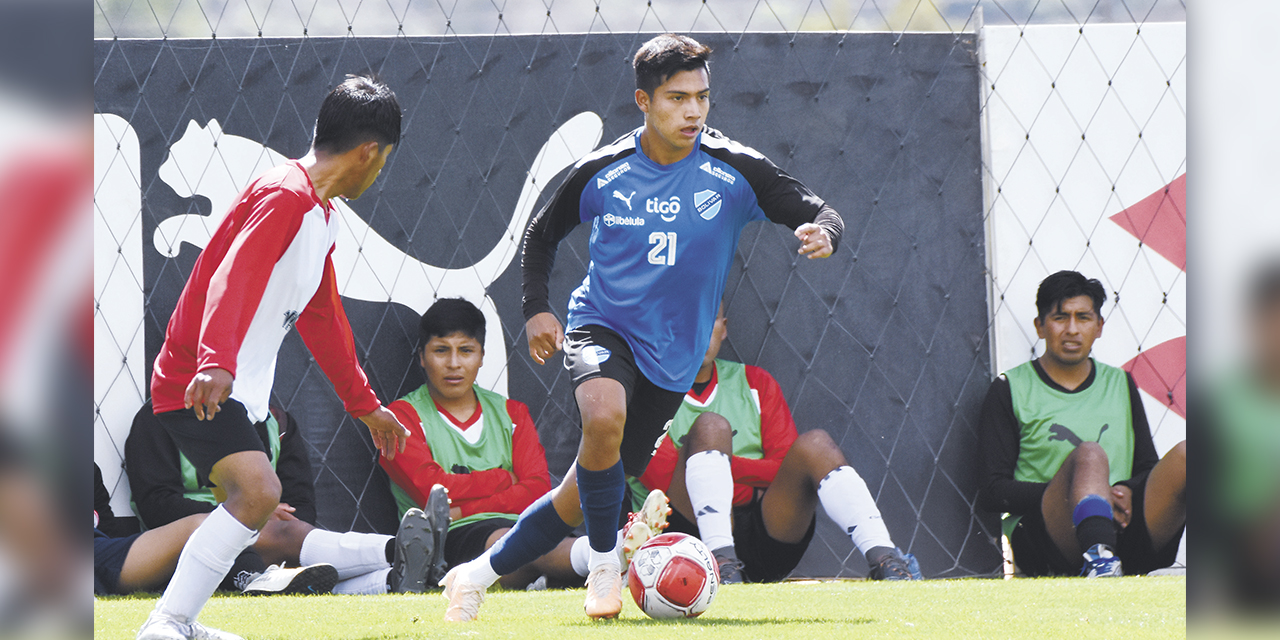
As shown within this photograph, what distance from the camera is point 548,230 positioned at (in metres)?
3.32

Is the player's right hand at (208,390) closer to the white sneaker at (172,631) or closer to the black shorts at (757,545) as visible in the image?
the white sneaker at (172,631)

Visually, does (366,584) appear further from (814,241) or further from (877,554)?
(814,241)

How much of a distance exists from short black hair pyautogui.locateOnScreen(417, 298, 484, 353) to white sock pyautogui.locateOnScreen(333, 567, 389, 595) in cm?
110

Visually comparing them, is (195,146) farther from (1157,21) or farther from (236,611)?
(1157,21)

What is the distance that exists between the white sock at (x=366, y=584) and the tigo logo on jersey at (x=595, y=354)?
1.76m

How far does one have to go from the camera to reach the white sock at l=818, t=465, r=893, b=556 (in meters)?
4.44

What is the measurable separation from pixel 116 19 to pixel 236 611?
324 cm

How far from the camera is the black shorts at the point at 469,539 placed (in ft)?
14.6

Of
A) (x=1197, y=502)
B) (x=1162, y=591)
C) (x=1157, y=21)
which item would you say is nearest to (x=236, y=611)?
(x=1162, y=591)

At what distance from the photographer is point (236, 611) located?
134 inches

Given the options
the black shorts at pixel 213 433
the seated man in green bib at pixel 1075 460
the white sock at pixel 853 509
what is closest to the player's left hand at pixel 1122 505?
the seated man in green bib at pixel 1075 460

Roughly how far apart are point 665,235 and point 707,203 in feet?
0.53

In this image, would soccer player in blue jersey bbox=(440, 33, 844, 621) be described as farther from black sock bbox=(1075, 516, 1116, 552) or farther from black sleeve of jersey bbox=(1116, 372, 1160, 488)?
black sleeve of jersey bbox=(1116, 372, 1160, 488)

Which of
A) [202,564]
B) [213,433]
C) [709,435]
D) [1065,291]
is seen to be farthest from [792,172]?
[202,564]
